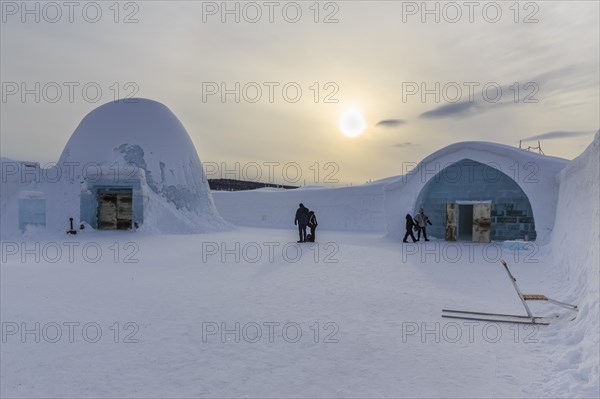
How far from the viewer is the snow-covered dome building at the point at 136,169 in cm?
1814

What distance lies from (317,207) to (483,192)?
1380 centimetres

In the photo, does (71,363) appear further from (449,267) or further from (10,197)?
(10,197)

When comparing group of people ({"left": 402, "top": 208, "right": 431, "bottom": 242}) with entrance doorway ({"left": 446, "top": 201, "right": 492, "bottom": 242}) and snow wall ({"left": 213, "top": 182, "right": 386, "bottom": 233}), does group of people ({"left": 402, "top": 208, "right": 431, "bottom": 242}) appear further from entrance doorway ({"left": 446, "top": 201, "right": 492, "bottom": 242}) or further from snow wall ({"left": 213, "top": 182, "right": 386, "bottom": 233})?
snow wall ({"left": 213, "top": 182, "right": 386, "bottom": 233})

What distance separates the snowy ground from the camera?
11.6 feet

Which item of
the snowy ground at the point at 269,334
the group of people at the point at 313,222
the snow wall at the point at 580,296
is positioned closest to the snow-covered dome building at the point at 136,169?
the group of people at the point at 313,222

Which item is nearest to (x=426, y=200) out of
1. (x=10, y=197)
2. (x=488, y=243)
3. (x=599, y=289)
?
(x=488, y=243)

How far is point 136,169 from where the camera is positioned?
1825 cm

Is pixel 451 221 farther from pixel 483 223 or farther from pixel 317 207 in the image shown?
pixel 317 207

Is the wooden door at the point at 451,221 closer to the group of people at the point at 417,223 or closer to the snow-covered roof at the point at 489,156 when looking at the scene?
the group of people at the point at 417,223

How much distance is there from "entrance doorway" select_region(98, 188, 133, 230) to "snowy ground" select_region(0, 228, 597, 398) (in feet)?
28.4

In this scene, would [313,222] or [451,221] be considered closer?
[313,222]

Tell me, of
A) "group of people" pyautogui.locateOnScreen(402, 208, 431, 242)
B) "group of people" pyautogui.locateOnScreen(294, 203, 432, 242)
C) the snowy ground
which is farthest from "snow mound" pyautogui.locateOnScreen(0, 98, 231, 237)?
"group of people" pyautogui.locateOnScreen(402, 208, 431, 242)

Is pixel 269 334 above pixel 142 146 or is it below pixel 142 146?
below

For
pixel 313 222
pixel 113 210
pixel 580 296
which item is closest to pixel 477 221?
pixel 313 222
